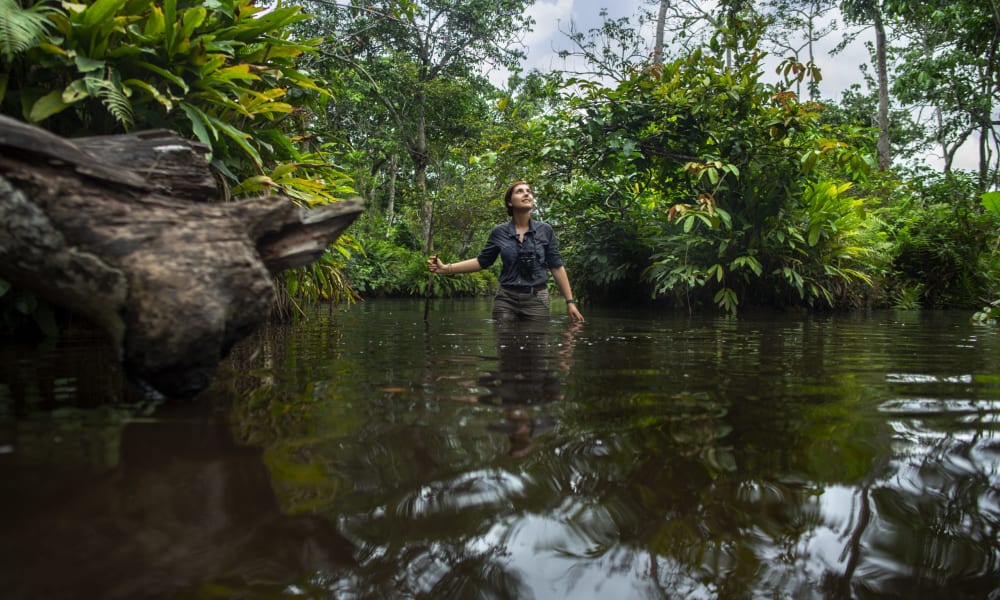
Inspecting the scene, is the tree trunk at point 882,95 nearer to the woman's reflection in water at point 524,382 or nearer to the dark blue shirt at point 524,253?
the dark blue shirt at point 524,253

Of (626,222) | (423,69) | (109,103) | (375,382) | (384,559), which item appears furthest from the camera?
(423,69)

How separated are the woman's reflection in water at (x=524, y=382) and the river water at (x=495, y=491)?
Result: 0.07 ft

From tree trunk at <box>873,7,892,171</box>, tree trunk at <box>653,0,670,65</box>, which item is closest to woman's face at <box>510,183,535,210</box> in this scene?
tree trunk at <box>653,0,670,65</box>

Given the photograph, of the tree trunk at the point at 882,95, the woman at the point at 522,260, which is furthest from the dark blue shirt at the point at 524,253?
the tree trunk at the point at 882,95

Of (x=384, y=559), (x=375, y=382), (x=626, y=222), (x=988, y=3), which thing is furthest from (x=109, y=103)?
(x=988, y=3)

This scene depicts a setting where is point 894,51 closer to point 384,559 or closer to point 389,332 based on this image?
point 389,332

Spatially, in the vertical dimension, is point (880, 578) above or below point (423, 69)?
below

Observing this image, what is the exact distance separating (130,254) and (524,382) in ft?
4.72

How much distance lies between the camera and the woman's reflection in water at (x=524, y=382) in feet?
5.18

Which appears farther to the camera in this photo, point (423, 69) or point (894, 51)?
point (894, 51)

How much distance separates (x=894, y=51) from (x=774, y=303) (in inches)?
678

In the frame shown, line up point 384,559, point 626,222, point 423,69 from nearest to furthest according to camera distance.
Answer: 1. point 384,559
2. point 626,222
3. point 423,69

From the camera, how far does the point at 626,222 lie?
9.71 meters

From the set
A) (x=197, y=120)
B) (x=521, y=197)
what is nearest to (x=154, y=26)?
(x=197, y=120)
